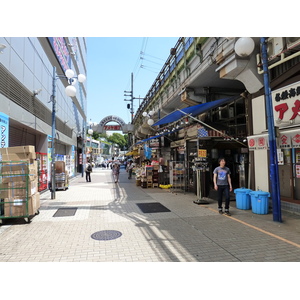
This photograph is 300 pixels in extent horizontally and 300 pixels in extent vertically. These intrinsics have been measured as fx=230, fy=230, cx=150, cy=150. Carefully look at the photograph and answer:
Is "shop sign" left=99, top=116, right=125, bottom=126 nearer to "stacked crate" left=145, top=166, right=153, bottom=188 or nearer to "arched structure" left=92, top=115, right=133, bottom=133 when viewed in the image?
"arched structure" left=92, top=115, right=133, bottom=133

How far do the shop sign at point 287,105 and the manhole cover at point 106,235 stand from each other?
229 inches

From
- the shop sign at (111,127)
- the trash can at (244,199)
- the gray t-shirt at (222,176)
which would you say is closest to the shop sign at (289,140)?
the gray t-shirt at (222,176)

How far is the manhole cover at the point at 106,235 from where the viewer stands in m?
5.25

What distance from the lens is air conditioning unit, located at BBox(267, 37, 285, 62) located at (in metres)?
6.92

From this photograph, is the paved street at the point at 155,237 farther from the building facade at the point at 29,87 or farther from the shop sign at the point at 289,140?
the building facade at the point at 29,87

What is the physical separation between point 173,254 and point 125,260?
90cm

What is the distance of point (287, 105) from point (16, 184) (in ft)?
27.6

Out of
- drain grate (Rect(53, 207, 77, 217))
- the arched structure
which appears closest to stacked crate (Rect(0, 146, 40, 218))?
drain grate (Rect(53, 207, 77, 217))

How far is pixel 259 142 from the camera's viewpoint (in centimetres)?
747

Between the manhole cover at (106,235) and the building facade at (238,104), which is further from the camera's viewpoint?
the building facade at (238,104)

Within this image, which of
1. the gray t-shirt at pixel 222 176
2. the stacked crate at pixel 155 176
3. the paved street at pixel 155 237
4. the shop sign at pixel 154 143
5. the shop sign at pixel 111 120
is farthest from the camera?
the shop sign at pixel 111 120

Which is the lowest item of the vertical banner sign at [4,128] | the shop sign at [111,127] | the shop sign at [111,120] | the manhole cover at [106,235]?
the manhole cover at [106,235]

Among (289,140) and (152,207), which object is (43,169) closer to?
(152,207)

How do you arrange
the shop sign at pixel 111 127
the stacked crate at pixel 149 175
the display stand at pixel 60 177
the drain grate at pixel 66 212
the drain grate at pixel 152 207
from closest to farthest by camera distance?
the drain grate at pixel 66 212
the drain grate at pixel 152 207
the display stand at pixel 60 177
the stacked crate at pixel 149 175
the shop sign at pixel 111 127
